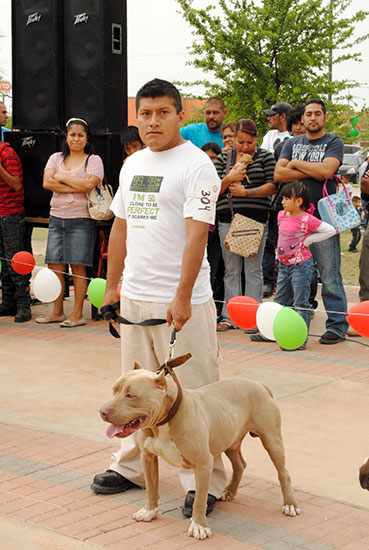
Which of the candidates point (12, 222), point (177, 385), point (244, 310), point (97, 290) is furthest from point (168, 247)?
point (12, 222)

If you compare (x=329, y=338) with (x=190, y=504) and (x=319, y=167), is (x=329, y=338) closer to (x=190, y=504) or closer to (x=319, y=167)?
(x=319, y=167)

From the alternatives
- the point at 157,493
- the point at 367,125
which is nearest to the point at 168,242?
the point at 157,493

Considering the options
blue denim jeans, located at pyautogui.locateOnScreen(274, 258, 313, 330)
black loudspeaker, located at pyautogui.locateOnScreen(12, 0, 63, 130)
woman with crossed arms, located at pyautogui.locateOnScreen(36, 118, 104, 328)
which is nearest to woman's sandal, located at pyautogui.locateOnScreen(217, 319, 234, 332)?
blue denim jeans, located at pyautogui.locateOnScreen(274, 258, 313, 330)

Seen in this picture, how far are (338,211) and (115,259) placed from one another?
4.09 metres

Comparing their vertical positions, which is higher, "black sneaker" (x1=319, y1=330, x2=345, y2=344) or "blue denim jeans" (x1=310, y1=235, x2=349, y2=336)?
"blue denim jeans" (x1=310, y1=235, x2=349, y2=336)

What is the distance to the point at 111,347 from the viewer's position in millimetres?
8492

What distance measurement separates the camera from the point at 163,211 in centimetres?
434

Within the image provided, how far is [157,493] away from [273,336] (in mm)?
2529

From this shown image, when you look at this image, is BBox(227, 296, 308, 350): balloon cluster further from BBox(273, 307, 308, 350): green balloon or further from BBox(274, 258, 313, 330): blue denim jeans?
BBox(274, 258, 313, 330): blue denim jeans

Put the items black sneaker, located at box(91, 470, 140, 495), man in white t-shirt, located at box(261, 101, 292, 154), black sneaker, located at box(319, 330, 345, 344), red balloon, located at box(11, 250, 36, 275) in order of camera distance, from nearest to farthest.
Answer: black sneaker, located at box(91, 470, 140, 495) < black sneaker, located at box(319, 330, 345, 344) < red balloon, located at box(11, 250, 36, 275) < man in white t-shirt, located at box(261, 101, 292, 154)

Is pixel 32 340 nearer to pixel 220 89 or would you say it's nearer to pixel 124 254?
pixel 124 254

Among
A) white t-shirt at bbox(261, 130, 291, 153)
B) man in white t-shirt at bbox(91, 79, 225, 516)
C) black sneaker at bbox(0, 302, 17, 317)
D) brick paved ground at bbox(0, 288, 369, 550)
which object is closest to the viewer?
brick paved ground at bbox(0, 288, 369, 550)

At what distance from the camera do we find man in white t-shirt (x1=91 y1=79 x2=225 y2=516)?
4.26 metres

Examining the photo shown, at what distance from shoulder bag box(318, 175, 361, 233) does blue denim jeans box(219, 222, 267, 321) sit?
0.95m
